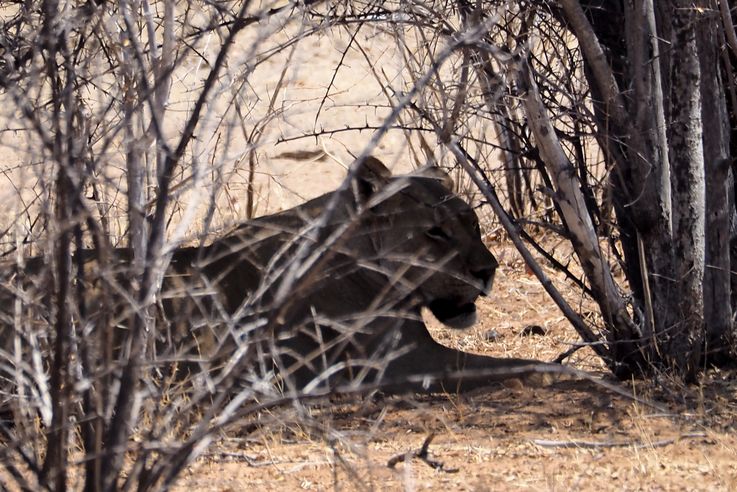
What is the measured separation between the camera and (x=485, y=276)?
17.8 ft

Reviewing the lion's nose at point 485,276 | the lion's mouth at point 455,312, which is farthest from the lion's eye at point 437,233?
the lion's mouth at point 455,312

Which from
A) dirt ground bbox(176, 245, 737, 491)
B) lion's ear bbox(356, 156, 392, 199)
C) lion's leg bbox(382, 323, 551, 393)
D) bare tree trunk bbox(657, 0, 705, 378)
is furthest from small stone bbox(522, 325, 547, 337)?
bare tree trunk bbox(657, 0, 705, 378)

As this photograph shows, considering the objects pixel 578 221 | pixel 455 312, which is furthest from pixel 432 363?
pixel 578 221

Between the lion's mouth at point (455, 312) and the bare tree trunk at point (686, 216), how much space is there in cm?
114

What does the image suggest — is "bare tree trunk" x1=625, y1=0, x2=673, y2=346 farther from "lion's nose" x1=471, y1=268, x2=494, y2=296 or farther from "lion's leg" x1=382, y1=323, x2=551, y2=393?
"lion's nose" x1=471, y1=268, x2=494, y2=296

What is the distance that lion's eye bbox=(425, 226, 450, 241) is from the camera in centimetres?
542

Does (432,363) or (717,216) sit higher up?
(717,216)

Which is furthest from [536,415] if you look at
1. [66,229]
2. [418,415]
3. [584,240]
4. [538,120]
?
[66,229]

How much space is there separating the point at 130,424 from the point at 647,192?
8.26 ft

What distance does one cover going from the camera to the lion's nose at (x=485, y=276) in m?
5.37

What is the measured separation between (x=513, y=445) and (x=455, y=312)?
1648 millimetres

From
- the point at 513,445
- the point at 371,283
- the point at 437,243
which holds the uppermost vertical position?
the point at 437,243

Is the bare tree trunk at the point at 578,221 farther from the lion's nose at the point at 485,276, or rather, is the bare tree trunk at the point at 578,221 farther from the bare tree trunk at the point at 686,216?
the lion's nose at the point at 485,276

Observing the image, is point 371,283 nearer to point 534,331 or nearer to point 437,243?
point 437,243
